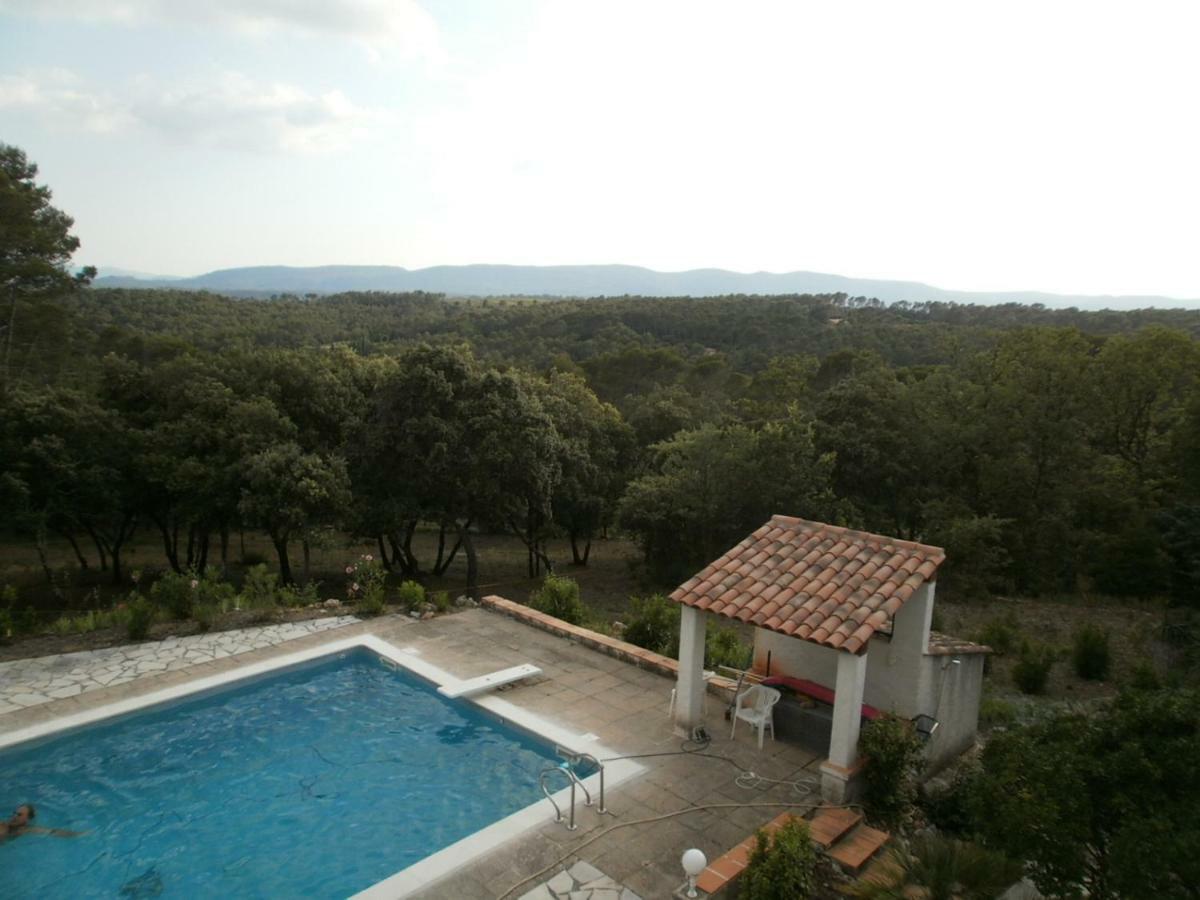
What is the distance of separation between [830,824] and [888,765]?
0.74 m

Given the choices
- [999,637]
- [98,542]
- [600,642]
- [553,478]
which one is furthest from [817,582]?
[98,542]

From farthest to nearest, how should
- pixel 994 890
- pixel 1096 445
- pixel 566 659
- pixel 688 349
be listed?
pixel 688 349, pixel 1096 445, pixel 566 659, pixel 994 890

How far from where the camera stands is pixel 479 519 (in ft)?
64.8

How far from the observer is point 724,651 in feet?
36.7

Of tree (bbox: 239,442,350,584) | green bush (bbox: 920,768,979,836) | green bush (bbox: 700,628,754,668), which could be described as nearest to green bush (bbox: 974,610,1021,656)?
green bush (bbox: 700,628,754,668)

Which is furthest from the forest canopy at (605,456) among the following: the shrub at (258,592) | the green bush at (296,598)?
the green bush at (296,598)

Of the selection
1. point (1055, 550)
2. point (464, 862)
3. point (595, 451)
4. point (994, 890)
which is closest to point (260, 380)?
point (595, 451)

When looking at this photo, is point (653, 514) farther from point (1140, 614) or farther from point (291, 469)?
point (1140, 614)

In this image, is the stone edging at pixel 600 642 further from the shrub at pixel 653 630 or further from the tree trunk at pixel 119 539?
the tree trunk at pixel 119 539

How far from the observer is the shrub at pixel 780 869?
207 inches

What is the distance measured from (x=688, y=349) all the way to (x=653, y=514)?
3257cm

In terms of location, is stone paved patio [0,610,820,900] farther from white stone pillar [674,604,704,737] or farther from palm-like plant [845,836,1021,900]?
palm-like plant [845,836,1021,900]

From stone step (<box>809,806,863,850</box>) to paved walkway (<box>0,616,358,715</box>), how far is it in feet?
25.6

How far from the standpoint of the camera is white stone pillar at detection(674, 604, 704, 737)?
7.75 metres
